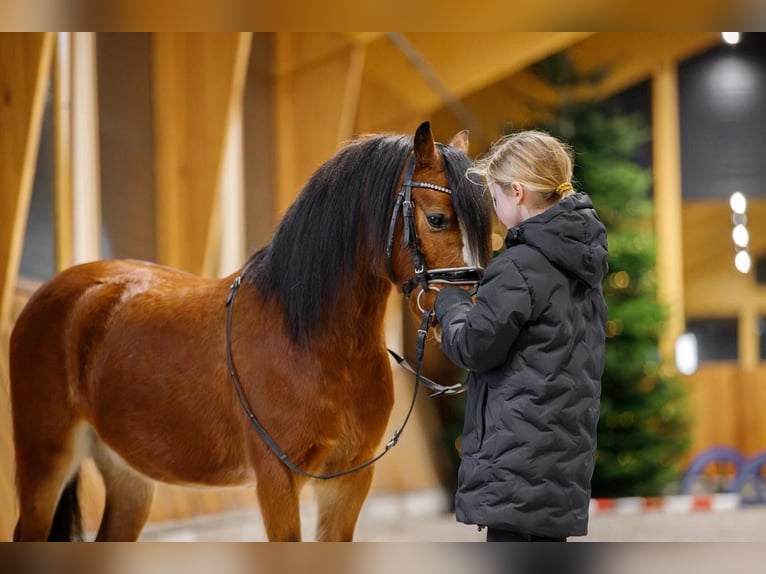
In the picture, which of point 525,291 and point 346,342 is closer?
point 525,291

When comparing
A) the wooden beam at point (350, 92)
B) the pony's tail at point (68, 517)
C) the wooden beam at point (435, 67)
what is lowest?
the pony's tail at point (68, 517)

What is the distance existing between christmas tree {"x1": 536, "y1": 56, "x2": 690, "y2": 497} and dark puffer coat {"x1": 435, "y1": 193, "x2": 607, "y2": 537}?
6474 millimetres

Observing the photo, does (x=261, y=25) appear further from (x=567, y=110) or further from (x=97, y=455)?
(x=567, y=110)

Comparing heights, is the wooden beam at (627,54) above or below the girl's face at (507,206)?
above

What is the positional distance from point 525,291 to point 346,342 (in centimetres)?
63

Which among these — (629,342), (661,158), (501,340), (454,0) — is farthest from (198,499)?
(661,158)

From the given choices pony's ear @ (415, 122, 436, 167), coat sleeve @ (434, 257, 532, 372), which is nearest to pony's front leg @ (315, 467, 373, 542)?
coat sleeve @ (434, 257, 532, 372)

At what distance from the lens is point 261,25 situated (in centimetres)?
363

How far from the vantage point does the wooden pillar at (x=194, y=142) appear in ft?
14.3

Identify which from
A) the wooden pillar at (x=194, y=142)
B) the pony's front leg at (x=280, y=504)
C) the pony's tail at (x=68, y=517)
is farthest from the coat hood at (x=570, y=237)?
the wooden pillar at (x=194, y=142)

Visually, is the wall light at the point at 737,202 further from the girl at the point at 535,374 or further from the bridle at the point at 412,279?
the girl at the point at 535,374

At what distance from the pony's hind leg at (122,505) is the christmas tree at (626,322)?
581 cm

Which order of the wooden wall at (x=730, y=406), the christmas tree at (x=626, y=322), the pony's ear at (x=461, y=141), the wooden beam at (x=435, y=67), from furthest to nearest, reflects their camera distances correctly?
1. the wooden wall at (x=730, y=406)
2. the christmas tree at (x=626, y=322)
3. the wooden beam at (x=435, y=67)
4. the pony's ear at (x=461, y=141)

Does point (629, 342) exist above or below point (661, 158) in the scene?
below
